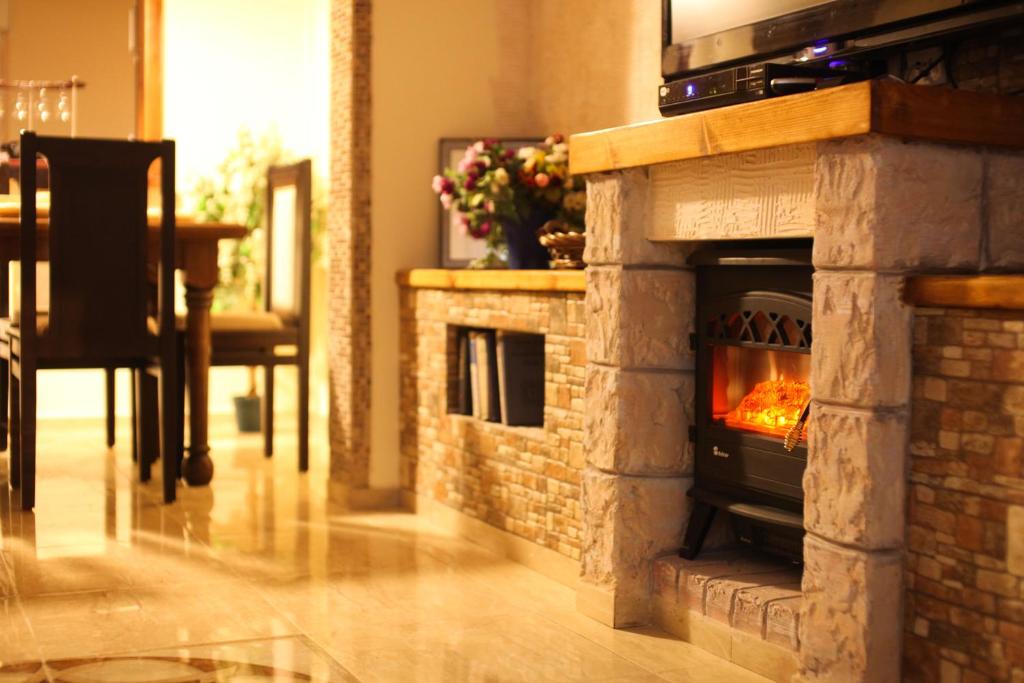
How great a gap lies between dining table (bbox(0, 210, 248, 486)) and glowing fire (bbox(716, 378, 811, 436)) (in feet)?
7.70

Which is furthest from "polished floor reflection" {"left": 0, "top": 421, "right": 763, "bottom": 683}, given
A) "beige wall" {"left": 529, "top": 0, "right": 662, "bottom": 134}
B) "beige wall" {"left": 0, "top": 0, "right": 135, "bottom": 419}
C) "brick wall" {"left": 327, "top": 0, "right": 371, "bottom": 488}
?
"beige wall" {"left": 0, "top": 0, "right": 135, "bottom": 419}

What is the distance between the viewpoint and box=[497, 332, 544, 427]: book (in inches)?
142

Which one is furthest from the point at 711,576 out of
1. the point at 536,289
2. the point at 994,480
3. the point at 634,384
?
the point at 536,289

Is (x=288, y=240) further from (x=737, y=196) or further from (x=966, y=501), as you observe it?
(x=966, y=501)

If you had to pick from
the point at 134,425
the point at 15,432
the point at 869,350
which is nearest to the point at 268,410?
the point at 134,425

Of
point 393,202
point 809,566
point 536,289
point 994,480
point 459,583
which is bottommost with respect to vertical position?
point 459,583

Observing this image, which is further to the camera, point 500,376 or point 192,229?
point 192,229

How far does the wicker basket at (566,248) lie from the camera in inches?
131

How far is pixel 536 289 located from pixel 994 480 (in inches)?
60.9

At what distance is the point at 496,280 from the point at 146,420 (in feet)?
4.94

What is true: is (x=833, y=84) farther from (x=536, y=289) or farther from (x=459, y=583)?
(x=459, y=583)

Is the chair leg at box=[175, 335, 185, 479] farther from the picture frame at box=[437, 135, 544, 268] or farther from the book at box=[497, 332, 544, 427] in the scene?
the book at box=[497, 332, 544, 427]

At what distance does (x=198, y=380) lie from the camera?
15.1ft

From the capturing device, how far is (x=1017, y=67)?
Answer: 7.47 feet
